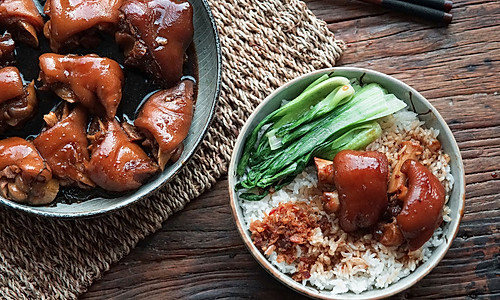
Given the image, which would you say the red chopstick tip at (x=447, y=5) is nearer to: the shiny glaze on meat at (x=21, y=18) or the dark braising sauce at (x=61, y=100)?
the dark braising sauce at (x=61, y=100)

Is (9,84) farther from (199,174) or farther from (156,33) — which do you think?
(199,174)

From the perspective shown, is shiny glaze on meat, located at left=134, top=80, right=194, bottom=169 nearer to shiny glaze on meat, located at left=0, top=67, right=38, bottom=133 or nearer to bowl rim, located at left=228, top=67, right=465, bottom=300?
bowl rim, located at left=228, top=67, right=465, bottom=300

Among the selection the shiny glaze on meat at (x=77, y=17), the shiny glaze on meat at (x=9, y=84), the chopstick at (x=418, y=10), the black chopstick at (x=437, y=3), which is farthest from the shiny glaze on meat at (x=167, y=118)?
the black chopstick at (x=437, y=3)

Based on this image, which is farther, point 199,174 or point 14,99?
point 199,174

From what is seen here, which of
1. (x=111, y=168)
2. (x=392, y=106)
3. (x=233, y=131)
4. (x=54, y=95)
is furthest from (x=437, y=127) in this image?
(x=54, y=95)

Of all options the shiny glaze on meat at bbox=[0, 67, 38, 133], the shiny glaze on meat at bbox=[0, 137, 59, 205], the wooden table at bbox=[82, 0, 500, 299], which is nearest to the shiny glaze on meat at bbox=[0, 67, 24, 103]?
the shiny glaze on meat at bbox=[0, 67, 38, 133]

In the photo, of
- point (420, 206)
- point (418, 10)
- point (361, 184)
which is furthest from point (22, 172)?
point (418, 10)
